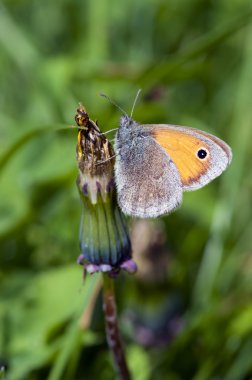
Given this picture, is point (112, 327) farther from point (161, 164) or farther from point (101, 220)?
point (161, 164)

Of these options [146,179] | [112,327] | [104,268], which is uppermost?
[146,179]

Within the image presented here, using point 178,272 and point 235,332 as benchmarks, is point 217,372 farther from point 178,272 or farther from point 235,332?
point 178,272

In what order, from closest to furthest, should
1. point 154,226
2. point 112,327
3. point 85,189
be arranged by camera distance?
point 85,189 → point 112,327 → point 154,226

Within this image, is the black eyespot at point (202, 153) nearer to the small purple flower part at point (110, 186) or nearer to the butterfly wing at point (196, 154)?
the butterfly wing at point (196, 154)

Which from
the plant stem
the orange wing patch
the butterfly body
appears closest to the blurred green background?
the plant stem

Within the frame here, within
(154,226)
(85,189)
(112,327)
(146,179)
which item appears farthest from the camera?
(154,226)

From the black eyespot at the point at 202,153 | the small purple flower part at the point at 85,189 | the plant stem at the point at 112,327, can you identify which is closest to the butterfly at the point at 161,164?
the black eyespot at the point at 202,153

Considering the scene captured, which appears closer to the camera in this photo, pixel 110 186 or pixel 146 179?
pixel 110 186

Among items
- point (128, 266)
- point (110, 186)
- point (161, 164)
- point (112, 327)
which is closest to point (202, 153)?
point (161, 164)
